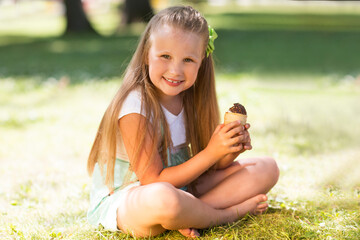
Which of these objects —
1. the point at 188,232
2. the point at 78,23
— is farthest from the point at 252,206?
the point at 78,23

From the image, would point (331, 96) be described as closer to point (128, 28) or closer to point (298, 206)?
point (298, 206)

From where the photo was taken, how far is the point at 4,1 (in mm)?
39844

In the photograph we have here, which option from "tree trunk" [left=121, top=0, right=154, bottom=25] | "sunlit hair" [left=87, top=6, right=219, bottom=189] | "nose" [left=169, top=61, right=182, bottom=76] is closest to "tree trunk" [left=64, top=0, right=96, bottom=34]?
"tree trunk" [left=121, top=0, right=154, bottom=25]

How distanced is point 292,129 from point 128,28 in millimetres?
12585

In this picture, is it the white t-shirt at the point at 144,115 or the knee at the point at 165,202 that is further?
the white t-shirt at the point at 144,115

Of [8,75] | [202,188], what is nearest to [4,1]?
[8,75]

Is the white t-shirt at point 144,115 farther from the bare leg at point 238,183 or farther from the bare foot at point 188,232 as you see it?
the bare foot at point 188,232

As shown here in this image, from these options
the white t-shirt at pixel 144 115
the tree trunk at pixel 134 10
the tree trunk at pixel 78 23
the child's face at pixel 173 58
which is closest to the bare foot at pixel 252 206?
the white t-shirt at pixel 144 115

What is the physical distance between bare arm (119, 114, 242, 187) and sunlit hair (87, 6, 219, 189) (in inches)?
1.4

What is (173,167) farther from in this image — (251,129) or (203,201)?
(251,129)

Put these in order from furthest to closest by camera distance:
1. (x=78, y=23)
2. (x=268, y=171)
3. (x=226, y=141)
→ (x=78, y=23), (x=268, y=171), (x=226, y=141)

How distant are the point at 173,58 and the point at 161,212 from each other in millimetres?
864

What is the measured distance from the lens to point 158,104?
2947mm

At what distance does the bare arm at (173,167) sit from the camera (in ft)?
9.01
